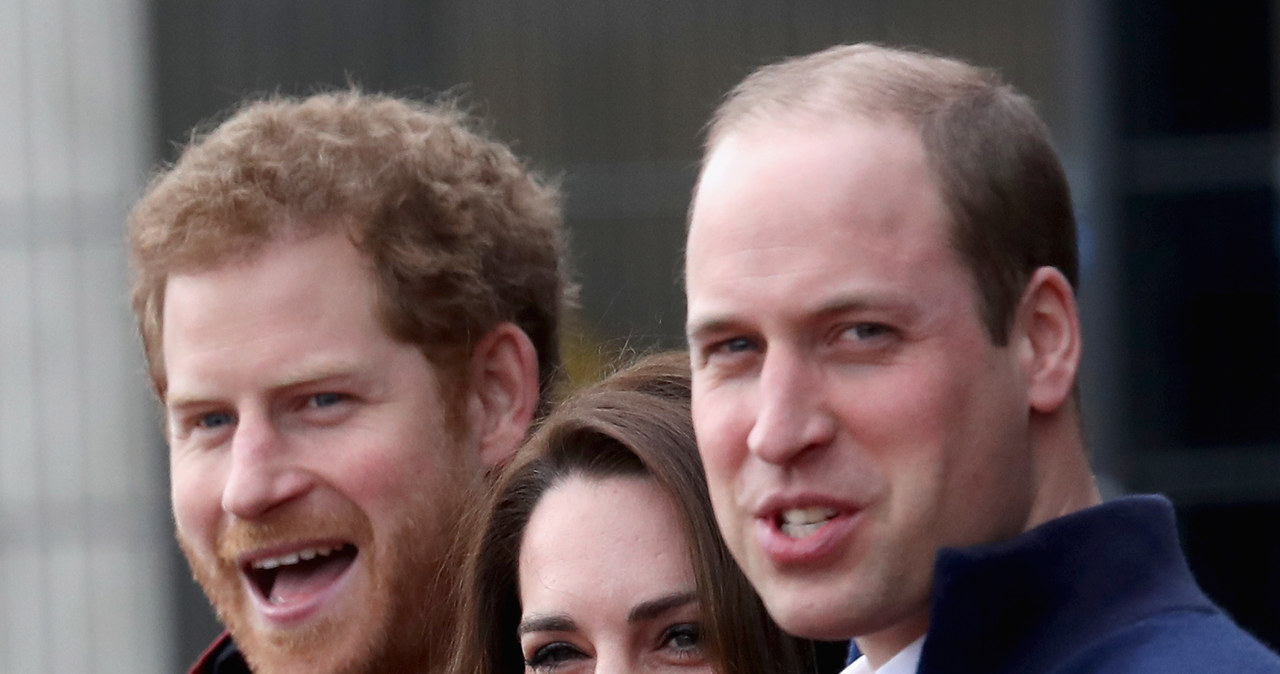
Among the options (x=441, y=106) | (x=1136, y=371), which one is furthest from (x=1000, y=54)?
(x=441, y=106)

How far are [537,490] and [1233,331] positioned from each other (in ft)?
18.4

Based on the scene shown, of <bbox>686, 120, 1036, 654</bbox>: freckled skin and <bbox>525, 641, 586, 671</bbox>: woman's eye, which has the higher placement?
<bbox>686, 120, 1036, 654</bbox>: freckled skin

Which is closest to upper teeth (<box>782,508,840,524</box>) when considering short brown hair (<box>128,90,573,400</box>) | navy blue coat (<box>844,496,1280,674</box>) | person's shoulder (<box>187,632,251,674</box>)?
navy blue coat (<box>844,496,1280,674</box>)

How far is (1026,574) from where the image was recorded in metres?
2.10

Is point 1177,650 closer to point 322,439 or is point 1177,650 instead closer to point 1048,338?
point 1048,338

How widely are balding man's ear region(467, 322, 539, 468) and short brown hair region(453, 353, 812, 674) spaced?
286 mm

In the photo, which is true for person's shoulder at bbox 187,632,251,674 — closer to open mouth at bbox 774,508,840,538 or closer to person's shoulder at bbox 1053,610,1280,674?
open mouth at bbox 774,508,840,538

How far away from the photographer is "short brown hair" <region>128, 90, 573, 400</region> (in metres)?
3.35

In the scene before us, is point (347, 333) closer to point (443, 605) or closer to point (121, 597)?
point (443, 605)

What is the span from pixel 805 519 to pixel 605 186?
7248 millimetres

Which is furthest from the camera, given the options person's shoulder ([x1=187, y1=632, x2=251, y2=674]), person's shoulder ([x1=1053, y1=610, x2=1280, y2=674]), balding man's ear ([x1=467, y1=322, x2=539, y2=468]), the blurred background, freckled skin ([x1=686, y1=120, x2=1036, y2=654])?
the blurred background

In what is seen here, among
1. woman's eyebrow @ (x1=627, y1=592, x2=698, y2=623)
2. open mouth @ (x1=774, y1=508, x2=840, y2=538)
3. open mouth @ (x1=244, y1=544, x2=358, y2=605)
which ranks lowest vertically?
open mouth @ (x1=244, y1=544, x2=358, y2=605)

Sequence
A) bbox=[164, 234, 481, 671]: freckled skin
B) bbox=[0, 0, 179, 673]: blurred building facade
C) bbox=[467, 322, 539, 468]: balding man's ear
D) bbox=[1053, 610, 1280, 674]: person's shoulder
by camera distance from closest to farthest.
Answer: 1. bbox=[1053, 610, 1280, 674]: person's shoulder
2. bbox=[164, 234, 481, 671]: freckled skin
3. bbox=[467, 322, 539, 468]: balding man's ear
4. bbox=[0, 0, 179, 673]: blurred building facade

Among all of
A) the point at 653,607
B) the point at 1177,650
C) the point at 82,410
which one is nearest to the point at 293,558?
the point at 653,607
